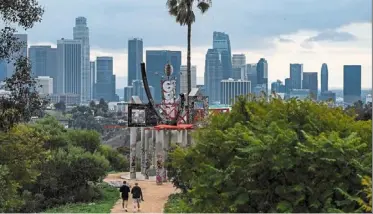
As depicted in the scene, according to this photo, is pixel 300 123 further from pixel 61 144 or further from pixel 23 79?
pixel 61 144

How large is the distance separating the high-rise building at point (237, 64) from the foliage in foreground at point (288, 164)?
82.3 m

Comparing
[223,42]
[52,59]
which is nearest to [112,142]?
[223,42]

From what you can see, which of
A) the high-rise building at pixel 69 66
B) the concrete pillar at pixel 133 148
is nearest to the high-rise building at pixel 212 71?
the high-rise building at pixel 69 66

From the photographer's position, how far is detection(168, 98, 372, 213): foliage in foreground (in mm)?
10398

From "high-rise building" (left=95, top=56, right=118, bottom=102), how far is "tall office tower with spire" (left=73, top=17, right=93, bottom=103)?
3.55m

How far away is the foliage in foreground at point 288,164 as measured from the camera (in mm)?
10398

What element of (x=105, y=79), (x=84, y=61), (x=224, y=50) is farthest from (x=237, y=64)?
(x=84, y=61)

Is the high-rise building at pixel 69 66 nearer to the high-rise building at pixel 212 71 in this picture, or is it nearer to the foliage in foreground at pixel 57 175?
the high-rise building at pixel 212 71

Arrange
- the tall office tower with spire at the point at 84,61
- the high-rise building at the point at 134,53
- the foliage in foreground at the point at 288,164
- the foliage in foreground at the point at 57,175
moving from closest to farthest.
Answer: the foliage in foreground at the point at 288,164 < the foliage in foreground at the point at 57,175 < the high-rise building at the point at 134,53 < the tall office tower with spire at the point at 84,61

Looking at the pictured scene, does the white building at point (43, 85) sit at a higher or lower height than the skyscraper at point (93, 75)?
lower

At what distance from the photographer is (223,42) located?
104 meters

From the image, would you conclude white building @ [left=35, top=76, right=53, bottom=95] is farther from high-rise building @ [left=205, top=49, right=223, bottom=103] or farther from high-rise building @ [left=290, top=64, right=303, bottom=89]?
high-rise building @ [left=290, top=64, right=303, bottom=89]

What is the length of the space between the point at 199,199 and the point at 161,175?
66.3 ft

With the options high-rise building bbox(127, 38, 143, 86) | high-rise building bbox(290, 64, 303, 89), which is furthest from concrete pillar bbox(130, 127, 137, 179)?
high-rise building bbox(127, 38, 143, 86)
